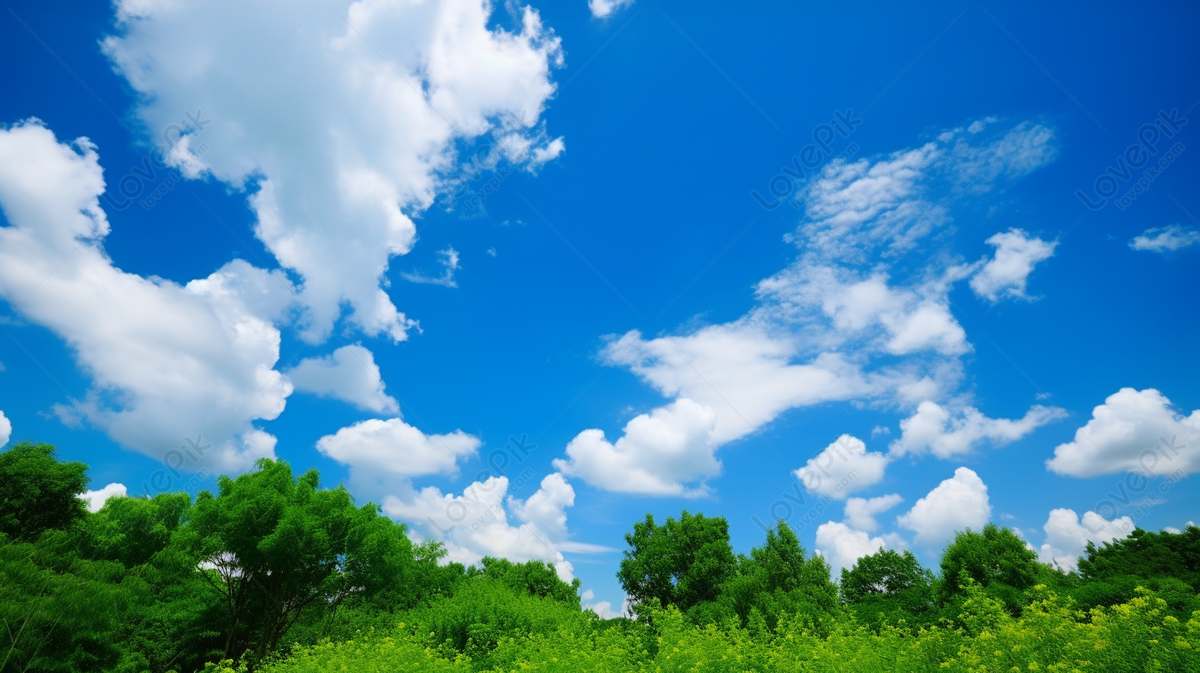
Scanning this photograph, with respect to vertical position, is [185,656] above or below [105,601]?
below

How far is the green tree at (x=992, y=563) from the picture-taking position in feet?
102

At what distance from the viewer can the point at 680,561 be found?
39.0m

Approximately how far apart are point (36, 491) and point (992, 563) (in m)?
48.4

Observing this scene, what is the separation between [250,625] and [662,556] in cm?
2653

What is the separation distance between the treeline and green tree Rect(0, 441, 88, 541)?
73 mm

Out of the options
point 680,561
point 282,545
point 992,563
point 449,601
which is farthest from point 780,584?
point 282,545

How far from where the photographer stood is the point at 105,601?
52.3 ft

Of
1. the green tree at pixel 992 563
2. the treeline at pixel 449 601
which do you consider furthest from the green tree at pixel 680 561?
the green tree at pixel 992 563

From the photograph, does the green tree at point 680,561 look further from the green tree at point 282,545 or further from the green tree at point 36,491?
the green tree at point 36,491

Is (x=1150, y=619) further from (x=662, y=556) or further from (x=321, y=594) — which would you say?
(x=662, y=556)

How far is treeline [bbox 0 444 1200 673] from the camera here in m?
9.60

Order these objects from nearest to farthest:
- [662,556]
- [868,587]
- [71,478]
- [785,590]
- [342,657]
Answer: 1. [342,657]
2. [71,478]
3. [785,590]
4. [662,556]
5. [868,587]

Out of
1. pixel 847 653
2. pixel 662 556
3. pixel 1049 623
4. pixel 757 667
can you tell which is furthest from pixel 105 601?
pixel 662 556

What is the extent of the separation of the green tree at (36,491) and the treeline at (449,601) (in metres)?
0.07
